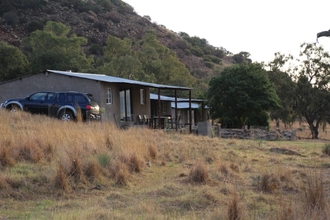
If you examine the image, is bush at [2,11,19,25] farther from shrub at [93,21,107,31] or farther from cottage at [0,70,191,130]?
cottage at [0,70,191,130]

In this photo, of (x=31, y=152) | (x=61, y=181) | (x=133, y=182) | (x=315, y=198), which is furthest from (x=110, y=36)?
(x=315, y=198)

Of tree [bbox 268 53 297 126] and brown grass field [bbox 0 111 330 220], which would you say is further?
tree [bbox 268 53 297 126]

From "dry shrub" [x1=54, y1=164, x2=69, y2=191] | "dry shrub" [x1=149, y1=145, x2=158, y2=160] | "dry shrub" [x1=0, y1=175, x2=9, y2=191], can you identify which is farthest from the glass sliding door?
"dry shrub" [x1=0, y1=175, x2=9, y2=191]

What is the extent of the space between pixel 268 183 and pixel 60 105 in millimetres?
12897

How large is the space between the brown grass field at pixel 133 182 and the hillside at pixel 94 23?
58.8 m

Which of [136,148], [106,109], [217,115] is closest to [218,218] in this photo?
[136,148]

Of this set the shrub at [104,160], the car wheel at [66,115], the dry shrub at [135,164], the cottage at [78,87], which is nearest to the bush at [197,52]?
the cottage at [78,87]

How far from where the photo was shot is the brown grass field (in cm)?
717

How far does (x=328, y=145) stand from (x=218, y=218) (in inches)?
499

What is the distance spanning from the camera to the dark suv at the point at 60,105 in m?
20.7

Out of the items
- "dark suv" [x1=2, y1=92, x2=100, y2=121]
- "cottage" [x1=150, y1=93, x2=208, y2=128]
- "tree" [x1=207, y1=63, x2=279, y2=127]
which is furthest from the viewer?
"tree" [x1=207, y1=63, x2=279, y2=127]

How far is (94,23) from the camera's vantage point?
87.6 meters

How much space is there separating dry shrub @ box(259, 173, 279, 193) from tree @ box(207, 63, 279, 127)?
2578 cm

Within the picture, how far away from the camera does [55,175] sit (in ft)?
30.6
